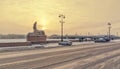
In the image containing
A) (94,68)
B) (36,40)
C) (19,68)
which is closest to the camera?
(19,68)

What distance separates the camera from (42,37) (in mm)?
80062

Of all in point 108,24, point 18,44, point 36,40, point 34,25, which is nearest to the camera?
point 18,44

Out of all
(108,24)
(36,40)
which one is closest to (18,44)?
(36,40)

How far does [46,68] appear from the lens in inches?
736

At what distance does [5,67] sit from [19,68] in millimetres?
886

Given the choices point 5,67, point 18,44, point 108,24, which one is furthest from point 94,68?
point 108,24

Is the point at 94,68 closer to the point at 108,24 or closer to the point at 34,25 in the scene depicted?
the point at 34,25

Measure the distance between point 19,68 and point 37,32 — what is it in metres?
62.6

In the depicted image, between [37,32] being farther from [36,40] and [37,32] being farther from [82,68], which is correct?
[82,68]

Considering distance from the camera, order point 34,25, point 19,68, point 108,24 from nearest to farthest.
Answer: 1. point 19,68
2. point 34,25
3. point 108,24

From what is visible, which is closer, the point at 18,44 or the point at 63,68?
the point at 63,68

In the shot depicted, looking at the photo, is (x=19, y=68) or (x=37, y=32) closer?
(x=19, y=68)

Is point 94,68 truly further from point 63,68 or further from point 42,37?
point 42,37

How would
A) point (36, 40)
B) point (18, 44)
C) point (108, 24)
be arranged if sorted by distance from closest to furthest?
point (18, 44) → point (36, 40) → point (108, 24)
